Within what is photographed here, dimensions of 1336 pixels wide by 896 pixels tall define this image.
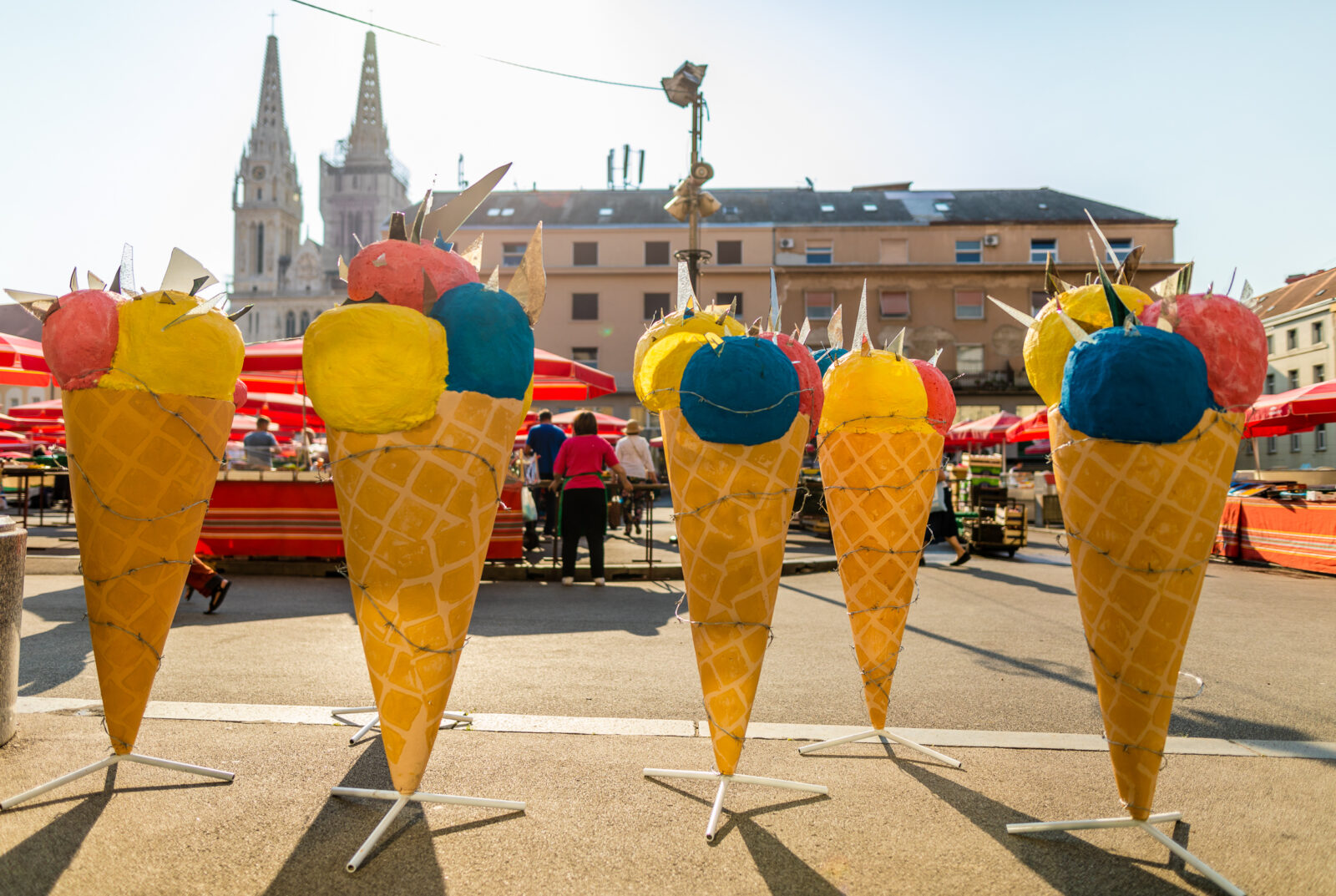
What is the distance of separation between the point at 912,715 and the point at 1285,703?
2.07m

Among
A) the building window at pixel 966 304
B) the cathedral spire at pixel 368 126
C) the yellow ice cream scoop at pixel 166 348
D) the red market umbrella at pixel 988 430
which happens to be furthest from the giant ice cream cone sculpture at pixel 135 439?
the cathedral spire at pixel 368 126

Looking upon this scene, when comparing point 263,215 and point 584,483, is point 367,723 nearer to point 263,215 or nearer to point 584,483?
point 584,483

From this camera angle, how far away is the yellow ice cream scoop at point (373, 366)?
7.51 feet

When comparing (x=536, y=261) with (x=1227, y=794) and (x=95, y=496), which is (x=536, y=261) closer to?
(x=95, y=496)

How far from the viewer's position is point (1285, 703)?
4293 mm

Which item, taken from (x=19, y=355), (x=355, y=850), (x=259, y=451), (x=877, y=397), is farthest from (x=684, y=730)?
(x=259, y=451)

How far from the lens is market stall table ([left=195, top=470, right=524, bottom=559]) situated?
8.58 metres

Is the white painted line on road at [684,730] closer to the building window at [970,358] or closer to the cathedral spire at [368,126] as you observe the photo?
the building window at [970,358]

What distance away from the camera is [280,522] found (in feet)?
28.4

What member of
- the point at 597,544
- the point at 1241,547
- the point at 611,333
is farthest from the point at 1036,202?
Result: the point at 597,544

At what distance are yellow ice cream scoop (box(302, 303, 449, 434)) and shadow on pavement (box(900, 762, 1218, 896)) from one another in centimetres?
220

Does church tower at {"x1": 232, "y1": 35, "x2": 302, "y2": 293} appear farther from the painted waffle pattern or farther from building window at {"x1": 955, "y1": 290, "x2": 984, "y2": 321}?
the painted waffle pattern

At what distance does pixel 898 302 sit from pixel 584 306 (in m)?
12.6

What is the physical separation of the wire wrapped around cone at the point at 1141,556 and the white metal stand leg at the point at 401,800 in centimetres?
192
